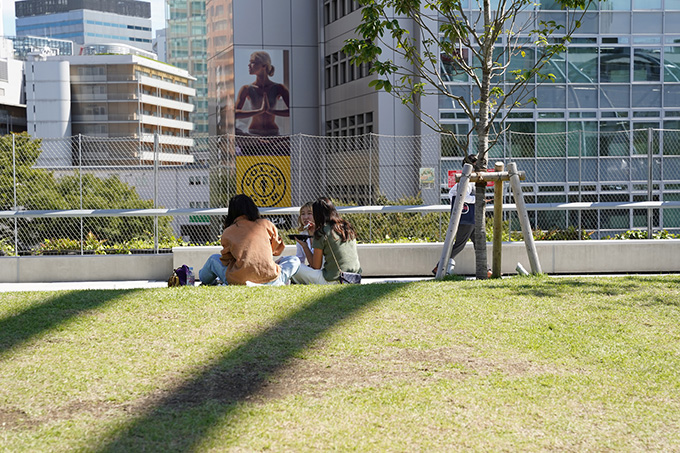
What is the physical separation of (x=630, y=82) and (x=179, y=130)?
113044mm

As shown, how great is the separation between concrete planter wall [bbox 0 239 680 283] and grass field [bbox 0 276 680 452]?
17.6 feet

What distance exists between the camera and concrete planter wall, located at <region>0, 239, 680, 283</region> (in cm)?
1271

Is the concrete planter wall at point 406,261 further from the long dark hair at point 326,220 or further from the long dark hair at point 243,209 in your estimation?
the long dark hair at point 243,209

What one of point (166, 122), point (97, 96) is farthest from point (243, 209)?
point (97, 96)

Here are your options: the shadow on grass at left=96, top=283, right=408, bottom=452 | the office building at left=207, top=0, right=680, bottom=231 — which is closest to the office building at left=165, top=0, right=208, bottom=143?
the office building at left=207, top=0, right=680, bottom=231

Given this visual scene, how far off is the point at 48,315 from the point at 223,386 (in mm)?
2453

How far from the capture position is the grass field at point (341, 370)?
152 inches

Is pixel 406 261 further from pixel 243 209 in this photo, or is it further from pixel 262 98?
pixel 262 98

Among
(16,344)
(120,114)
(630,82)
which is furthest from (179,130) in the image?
(16,344)

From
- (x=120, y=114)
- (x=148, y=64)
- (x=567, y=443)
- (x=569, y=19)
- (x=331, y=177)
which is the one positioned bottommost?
(x=567, y=443)

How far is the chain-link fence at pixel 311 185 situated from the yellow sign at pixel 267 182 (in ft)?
0.15

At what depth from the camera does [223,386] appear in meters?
4.57

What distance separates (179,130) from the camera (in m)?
133

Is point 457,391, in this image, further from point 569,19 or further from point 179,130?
point 179,130
